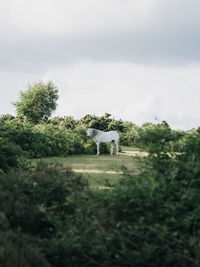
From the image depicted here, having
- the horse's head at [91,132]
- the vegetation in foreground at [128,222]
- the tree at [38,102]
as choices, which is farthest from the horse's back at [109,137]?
the tree at [38,102]

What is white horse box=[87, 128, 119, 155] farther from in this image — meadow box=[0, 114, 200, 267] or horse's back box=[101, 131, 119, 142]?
meadow box=[0, 114, 200, 267]

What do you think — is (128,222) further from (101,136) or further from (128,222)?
(101,136)

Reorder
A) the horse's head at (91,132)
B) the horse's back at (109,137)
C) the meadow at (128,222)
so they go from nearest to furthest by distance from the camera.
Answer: the meadow at (128,222), the horse's head at (91,132), the horse's back at (109,137)

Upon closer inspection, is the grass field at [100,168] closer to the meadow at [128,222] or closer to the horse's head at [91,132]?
the meadow at [128,222]

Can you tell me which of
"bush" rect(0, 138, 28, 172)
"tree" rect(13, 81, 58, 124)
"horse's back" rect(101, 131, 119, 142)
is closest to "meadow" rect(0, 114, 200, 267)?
"bush" rect(0, 138, 28, 172)

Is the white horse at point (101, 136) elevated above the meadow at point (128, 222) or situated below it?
above

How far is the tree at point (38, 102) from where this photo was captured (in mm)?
52281

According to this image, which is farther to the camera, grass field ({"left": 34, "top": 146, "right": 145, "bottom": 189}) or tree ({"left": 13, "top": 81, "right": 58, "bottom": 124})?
tree ({"left": 13, "top": 81, "right": 58, "bottom": 124})

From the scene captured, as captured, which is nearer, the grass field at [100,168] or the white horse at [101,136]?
the grass field at [100,168]

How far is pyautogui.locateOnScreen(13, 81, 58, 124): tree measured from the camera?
52.3 m

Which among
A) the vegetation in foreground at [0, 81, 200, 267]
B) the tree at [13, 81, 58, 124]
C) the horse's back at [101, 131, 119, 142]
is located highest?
the tree at [13, 81, 58, 124]

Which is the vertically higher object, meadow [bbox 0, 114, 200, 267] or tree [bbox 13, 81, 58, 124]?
tree [bbox 13, 81, 58, 124]

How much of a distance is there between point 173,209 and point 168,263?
0.63m

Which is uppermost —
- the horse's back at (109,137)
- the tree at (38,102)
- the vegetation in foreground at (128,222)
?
the tree at (38,102)
